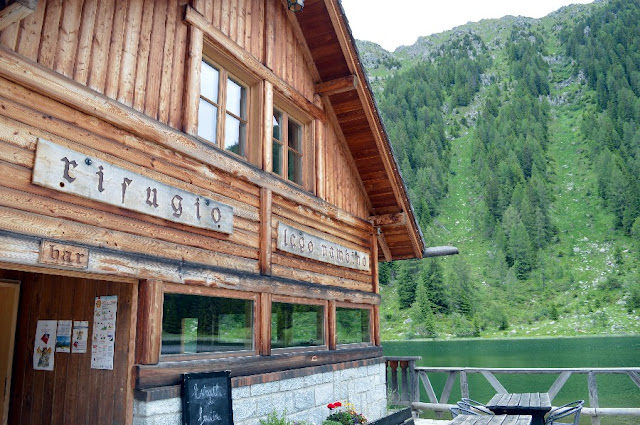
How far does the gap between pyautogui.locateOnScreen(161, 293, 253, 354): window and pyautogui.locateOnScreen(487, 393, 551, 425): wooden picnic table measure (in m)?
3.63

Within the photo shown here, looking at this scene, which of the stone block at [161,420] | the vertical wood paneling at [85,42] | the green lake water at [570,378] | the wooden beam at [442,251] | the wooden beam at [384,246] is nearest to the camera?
the vertical wood paneling at [85,42]

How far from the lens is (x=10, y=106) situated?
413cm

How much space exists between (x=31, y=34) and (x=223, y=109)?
2.83m

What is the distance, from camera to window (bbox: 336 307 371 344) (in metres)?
8.96

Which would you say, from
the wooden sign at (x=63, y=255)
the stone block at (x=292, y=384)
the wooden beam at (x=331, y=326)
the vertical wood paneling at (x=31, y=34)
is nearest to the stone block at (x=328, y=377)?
the wooden beam at (x=331, y=326)

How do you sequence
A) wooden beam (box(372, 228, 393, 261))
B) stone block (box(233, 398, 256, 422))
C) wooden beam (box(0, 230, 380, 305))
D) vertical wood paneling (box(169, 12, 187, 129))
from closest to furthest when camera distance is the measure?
wooden beam (box(0, 230, 380, 305)) < vertical wood paneling (box(169, 12, 187, 129)) < stone block (box(233, 398, 256, 422)) < wooden beam (box(372, 228, 393, 261))

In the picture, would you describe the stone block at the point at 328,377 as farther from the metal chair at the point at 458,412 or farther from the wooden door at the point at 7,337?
the wooden door at the point at 7,337

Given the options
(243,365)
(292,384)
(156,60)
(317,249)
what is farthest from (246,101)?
(292,384)

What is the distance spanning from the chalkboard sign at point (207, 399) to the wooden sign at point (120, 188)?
5.41 ft

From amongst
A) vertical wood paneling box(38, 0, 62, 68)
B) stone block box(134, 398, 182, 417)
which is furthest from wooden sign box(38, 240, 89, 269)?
vertical wood paneling box(38, 0, 62, 68)

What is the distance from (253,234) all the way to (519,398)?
472 cm

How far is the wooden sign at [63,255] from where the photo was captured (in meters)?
4.21

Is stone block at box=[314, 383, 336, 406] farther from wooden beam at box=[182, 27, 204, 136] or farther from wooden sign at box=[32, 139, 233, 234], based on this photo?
wooden beam at box=[182, 27, 204, 136]

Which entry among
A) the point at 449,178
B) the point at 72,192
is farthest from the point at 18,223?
the point at 449,178
